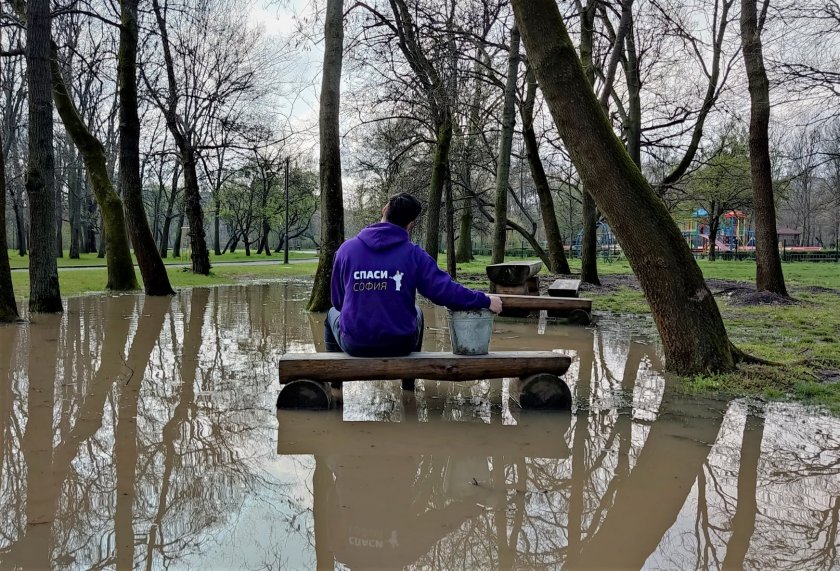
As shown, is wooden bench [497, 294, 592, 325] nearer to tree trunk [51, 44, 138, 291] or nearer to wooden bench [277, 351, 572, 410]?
wooden bench [277, 351, 572, 410]

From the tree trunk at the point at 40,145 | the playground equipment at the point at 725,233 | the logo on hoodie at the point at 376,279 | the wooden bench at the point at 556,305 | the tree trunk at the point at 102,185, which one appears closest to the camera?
the logo on hoodie at the point at 376,279

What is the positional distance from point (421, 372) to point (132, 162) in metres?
12.2

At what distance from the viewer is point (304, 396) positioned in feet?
14.6

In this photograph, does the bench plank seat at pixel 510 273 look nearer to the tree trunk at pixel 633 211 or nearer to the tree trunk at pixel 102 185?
the tree trunk at pixel 633 211

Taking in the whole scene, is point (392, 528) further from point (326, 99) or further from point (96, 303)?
point (96, 303)

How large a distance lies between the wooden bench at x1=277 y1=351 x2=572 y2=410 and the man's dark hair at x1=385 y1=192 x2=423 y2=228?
3.20ft

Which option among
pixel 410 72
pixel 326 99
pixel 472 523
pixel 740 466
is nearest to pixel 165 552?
pixel 472 523

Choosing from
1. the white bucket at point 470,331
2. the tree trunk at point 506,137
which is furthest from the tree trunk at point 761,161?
the white bucket at point 470,331

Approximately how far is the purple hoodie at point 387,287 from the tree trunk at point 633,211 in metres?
1.93

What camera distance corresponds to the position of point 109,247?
582 inches

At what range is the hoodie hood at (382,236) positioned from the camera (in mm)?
4234

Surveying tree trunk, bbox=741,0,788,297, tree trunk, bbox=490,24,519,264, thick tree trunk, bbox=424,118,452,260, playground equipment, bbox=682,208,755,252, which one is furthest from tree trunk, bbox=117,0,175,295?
playground equipment, bbox=682,208,755,252

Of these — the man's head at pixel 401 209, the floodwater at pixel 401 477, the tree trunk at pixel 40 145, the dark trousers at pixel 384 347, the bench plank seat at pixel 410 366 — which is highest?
the tree trunk at pixel 40 145

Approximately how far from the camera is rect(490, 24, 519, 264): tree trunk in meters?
13.1
